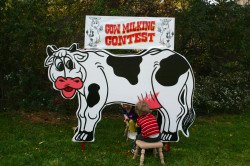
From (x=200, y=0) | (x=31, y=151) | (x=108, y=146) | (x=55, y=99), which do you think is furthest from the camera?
(x=200, y=0)

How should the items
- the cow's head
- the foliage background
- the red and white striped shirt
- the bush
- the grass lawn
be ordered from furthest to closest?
the bush < the foliage background < the cow's head < the grass lawn < the red and white striped shirt

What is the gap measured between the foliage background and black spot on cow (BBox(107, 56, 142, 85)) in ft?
12.9

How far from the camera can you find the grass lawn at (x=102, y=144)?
8211mm

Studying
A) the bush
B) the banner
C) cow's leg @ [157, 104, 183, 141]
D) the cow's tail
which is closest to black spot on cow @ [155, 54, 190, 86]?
the cow's tail

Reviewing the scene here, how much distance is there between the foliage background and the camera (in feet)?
41.0

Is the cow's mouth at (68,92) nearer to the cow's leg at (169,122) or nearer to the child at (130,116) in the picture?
the child at (130,116)

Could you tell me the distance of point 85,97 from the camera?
28.6 feet

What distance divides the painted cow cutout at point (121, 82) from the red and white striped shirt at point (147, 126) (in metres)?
0.71

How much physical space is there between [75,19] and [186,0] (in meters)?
3.41

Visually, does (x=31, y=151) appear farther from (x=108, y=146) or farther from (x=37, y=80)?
(x=37, y=80)

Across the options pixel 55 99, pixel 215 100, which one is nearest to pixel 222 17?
pixel 215 100

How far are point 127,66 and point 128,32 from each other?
75cm

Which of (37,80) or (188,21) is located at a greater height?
(188,21)

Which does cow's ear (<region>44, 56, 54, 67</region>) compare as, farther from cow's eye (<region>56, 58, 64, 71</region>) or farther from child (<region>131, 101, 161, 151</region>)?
child (<region>131, 101, 161, 151</region>)
